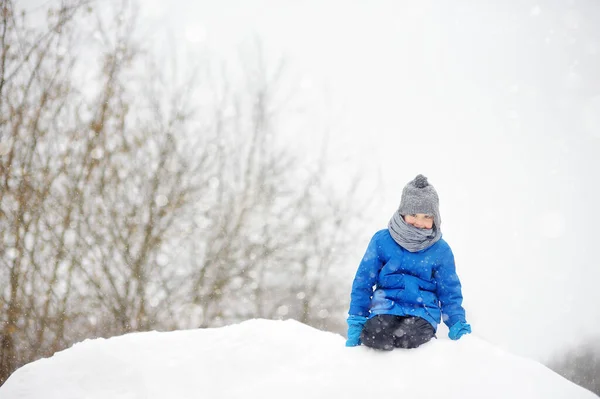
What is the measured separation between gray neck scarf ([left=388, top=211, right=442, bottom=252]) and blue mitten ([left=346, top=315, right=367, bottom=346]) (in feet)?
1.78

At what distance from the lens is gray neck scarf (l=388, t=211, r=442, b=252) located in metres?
2.42

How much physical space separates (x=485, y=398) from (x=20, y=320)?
267 inches

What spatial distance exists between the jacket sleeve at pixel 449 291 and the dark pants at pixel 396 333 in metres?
0.19

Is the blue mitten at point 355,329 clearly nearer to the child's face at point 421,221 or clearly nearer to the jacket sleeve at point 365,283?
the jacket sleeve at point 365,283

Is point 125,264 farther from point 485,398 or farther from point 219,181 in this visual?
point 485,398

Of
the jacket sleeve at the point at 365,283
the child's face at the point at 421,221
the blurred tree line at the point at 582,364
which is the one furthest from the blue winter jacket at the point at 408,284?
the blurred tree line at the point at 582,364

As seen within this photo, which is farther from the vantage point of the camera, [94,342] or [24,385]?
[94,342]

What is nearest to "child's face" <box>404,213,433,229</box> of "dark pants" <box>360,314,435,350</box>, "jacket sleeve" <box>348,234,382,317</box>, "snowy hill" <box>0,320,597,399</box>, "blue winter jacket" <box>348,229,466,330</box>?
"blue winter jacket" <box>348,229,466,330</box>

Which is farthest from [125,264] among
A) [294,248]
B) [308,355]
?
[308,355]

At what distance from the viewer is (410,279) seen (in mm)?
2404

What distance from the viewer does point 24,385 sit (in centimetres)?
237

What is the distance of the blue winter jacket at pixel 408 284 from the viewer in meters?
2.36

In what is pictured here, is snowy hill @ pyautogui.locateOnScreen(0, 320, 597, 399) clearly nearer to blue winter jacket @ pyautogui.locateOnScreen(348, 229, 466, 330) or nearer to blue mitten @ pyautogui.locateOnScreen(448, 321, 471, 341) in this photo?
blue mitten @ pyautogui.locateOnScreen(448, 321, 471, 341)

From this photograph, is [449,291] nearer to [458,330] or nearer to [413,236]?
[458,330]
